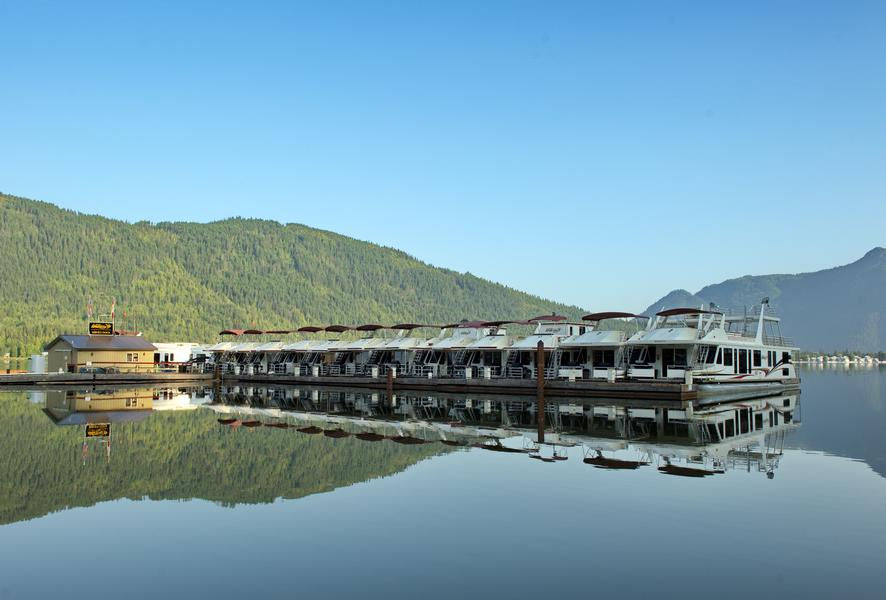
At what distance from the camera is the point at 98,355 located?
216 ft

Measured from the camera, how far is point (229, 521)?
14273 millimetres

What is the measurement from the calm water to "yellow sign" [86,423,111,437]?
105cm

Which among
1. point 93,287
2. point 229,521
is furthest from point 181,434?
point 93,287

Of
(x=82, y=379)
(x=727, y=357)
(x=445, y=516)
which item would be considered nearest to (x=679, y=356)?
(x=727, y=357)

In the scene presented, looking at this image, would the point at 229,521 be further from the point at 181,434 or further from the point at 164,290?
the point at 164,290

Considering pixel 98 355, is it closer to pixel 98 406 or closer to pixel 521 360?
pixel 98 406

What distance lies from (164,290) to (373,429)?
564 feet

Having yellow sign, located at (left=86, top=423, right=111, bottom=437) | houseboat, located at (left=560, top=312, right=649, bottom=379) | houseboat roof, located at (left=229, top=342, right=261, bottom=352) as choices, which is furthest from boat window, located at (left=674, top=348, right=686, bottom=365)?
houseboat roof, located at (left=229, top=342, right=261, bottom=352)

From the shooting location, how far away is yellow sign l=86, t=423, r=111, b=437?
28172 millimetres

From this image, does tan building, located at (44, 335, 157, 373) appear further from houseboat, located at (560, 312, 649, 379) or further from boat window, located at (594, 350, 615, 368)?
boat window, located at (594, 350, 615, 368)

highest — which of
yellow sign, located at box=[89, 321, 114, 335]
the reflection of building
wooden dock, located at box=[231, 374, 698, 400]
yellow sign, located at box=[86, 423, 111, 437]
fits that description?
yellow sign, located at box=[89, 321, 114, 335]

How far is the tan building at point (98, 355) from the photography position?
213 feet

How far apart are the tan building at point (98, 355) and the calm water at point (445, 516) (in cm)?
3995

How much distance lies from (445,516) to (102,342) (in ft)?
195
